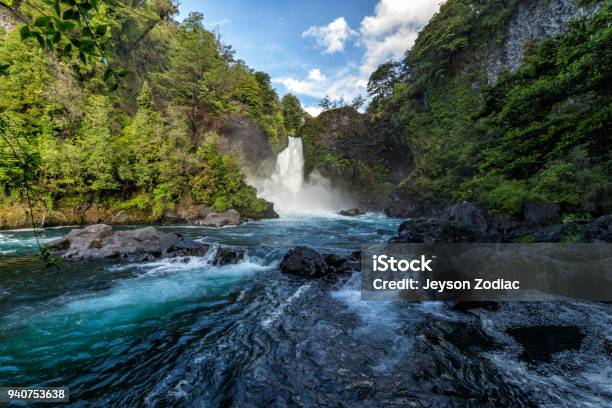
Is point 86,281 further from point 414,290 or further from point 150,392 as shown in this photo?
point 414,290

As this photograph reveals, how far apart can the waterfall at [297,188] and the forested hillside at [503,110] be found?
2674mm

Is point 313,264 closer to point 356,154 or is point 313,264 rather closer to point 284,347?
point 284,347

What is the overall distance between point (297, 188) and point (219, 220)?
18682 millimetres

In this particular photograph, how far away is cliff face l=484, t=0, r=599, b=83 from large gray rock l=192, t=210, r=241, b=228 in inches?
931

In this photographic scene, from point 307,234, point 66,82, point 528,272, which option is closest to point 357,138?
point 307,234

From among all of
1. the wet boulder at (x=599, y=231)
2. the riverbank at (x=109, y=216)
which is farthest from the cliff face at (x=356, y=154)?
the wet boulder at (x=599, y=231)

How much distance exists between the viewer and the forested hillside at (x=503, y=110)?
7.75 metres

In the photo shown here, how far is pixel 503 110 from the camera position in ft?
30.1

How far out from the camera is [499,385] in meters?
3.90

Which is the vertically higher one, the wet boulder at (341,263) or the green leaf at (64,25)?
the green leaf at (64,25)

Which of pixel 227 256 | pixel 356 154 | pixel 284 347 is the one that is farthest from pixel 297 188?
pixel 284 347

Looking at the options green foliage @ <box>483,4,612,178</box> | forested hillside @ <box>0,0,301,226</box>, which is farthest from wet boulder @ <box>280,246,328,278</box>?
forested hillside @ <box>0,0,301,226</box>

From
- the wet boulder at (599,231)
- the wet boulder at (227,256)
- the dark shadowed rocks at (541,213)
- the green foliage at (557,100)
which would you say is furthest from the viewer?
the dark shadowed rocks at (541,213)

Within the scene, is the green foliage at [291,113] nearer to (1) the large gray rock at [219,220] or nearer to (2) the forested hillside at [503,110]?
(2) the forested hillside at [503,110]
